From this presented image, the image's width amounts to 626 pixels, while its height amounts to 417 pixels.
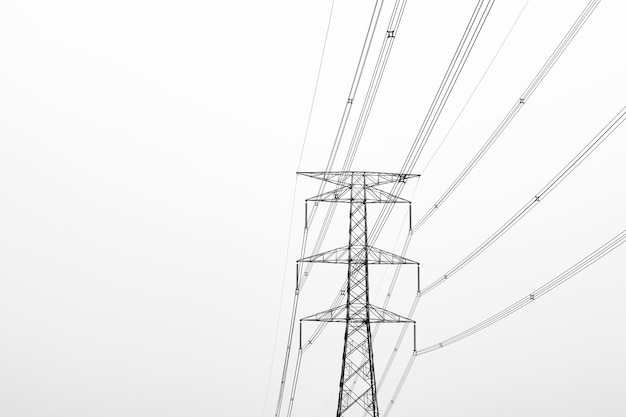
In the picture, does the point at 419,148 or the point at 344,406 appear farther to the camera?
the point at 344,406

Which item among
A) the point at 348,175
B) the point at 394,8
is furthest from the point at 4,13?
the point at 394,8

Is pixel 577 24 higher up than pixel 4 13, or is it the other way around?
pixel 4 13

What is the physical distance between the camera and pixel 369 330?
79.5 ft

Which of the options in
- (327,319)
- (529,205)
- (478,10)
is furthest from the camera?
(327,319)

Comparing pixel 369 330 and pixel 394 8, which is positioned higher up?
pixel 394 8

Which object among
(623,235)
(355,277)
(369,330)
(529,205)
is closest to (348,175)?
(355,277)

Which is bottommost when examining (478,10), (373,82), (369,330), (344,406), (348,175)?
(344,406)

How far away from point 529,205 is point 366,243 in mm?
7286

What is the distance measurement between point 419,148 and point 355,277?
6468 millimetres

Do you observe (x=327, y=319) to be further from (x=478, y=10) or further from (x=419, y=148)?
(x=478, y=10)

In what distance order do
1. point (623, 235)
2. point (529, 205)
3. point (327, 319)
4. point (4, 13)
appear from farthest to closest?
point (4, 13) → point (327, 319) → point (529, 205) → point (623, 235)

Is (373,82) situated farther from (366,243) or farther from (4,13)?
(4,13)

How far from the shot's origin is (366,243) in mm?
25828

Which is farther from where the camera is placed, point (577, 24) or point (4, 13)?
point (4, 13)
